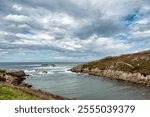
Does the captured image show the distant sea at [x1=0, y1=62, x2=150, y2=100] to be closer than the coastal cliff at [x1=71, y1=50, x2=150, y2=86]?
Yes

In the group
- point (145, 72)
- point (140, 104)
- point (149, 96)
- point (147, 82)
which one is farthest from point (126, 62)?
point (140, 104)

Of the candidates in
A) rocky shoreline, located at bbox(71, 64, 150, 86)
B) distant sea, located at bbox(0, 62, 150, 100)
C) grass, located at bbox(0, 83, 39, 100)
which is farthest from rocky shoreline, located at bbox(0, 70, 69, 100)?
rocky shoreline, located at bbox(71, 64, 150, 86)

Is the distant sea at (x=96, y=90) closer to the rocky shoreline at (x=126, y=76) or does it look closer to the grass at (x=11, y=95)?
the rocky shoreline at (x=126, y=76)

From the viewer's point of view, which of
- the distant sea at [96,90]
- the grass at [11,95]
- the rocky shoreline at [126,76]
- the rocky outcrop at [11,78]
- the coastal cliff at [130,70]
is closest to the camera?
the grass at [11,95]

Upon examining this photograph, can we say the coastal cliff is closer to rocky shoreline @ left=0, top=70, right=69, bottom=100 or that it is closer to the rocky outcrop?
the rocky outcrop

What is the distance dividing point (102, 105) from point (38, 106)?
11.7ft

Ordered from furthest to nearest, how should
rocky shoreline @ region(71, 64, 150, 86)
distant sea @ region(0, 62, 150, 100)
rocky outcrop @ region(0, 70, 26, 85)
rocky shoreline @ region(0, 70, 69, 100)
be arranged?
rocky shoreline @ region(71, 64, 150, 86), rocky outcrop @ region(0, 70, 26, 85), distant sea @ region(0, 62, 150, 100), rocky shoreline @ region(0, 70, 69, 100)

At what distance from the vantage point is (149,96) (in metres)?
62.3

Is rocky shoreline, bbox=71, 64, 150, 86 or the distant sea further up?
rocky shoreline, bbox=71, 64, 150, 86

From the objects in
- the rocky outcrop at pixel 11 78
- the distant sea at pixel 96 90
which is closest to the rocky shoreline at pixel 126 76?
the distant sea at pixel 96 90

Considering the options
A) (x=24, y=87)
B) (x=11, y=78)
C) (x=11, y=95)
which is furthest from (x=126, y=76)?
(x=11, y=95)

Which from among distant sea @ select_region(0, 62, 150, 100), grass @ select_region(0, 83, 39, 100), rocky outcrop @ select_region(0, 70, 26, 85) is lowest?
distant sea @ select_region(0, 62, 150, 100)

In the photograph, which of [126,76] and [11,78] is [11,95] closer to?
[11,78]

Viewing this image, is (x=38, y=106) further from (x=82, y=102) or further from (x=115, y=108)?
(x=115, y=108)
